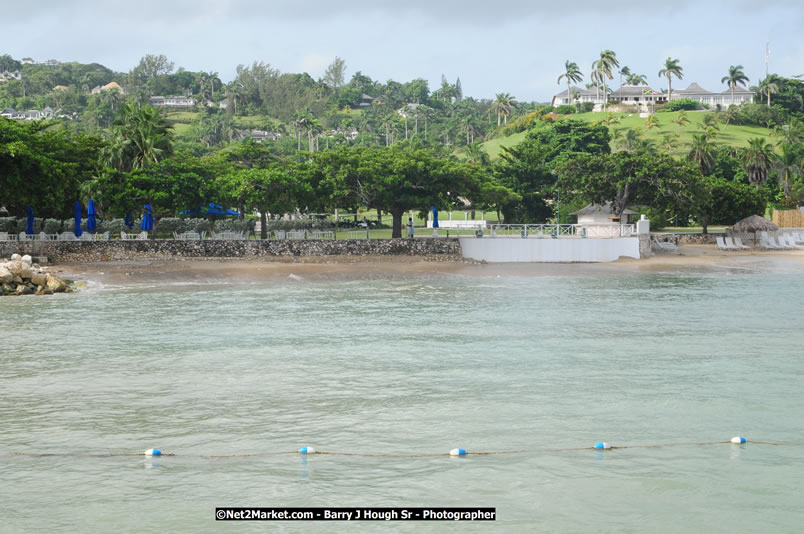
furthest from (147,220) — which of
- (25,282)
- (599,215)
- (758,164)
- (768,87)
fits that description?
(768,87)

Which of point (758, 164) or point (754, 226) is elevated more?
point (758, 164)

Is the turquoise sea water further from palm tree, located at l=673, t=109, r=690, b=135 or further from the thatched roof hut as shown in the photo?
palm tree, located at l=673, t=109, r=690, b=135

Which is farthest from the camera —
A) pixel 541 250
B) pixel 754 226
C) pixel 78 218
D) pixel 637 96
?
pixel 637 96

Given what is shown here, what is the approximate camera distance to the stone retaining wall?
2010 inches

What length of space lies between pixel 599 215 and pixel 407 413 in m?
50.3

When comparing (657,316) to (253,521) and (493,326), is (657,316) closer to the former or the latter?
(493,326)

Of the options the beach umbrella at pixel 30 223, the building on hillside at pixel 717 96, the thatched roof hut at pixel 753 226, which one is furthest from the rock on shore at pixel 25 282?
the building on hillside at pixel 717 96

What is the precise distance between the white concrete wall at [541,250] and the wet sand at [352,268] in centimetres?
91

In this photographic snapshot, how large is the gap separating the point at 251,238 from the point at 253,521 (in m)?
45.7

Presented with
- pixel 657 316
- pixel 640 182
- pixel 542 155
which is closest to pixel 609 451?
pixel 657 316

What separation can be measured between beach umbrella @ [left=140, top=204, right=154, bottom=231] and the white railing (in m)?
23.0

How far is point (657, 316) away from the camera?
99.2 feet

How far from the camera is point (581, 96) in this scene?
176 meters

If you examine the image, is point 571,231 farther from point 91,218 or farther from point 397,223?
point 91,218
